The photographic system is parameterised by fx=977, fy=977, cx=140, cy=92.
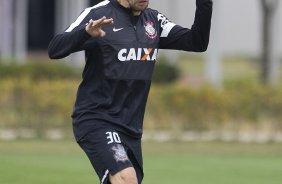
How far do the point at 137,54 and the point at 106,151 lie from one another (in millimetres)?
837

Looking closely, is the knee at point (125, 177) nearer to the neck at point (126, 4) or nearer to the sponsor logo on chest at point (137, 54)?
the sponsor logo on chest at point (137, 54)

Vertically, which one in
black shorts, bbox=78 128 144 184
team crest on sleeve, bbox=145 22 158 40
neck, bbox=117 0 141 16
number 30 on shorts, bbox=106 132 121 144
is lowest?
black shorts, bbox=78 128 144 184

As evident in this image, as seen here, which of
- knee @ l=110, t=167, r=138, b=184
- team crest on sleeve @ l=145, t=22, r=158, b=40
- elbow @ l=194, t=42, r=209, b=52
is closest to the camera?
knee @ l=110, t=167, r=138, b=184

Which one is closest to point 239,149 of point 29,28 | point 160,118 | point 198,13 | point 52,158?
A: point 160,118

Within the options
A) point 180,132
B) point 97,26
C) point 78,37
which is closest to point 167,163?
point 180,132

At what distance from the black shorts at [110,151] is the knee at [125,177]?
3 centimetres

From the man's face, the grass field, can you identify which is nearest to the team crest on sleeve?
the man's face

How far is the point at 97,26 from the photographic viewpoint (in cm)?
719

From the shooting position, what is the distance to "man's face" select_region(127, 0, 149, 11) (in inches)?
300

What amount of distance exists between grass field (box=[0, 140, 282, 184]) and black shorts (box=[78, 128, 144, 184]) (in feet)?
15.1

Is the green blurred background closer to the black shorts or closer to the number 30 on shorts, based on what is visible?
the black shorts

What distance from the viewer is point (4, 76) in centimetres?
2642

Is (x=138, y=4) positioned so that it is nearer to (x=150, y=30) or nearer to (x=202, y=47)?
(x=150, y=30)

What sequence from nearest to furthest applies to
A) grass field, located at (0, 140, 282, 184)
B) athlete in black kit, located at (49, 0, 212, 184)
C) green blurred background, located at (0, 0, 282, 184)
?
athlete in black kit, located at (49, 0, 212, 184) → grass field, located at (0, 140, 282, 184) → green blurred background, located at (0, 0, 282, 184)
